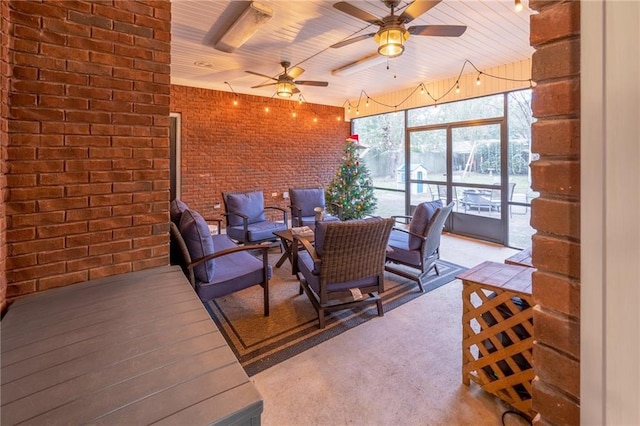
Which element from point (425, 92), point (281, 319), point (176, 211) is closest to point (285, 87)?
point (176, 211)

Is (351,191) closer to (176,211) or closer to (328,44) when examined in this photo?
(328,44)

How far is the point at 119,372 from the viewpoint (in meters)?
1.03

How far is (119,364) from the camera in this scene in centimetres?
107

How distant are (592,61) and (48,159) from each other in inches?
84.5

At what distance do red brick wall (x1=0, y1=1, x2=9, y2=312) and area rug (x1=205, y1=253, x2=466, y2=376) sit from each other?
4.57 feet

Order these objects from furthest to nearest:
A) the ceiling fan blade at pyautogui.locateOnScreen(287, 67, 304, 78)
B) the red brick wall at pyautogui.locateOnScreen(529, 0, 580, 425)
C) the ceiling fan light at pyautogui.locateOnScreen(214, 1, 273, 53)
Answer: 1. the ceiling fan blade at pyautogui.locateOnScreen(287, 67, 304, 78)
2. the ceiling fan light at pyautogui.locateOnScreen(214, 1, 273, 53)
3. the red brick wall at pyautogui.locateOnScreen(529, 0, 580, 425)

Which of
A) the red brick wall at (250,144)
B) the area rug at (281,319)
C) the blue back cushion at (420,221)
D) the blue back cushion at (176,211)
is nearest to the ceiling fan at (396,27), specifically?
the blue back cushion at (420,221)

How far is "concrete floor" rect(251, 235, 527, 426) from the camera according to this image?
68.1 inches

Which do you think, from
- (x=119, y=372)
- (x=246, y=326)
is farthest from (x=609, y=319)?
(x=246, y=326)

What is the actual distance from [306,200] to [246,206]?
1096 millimetres

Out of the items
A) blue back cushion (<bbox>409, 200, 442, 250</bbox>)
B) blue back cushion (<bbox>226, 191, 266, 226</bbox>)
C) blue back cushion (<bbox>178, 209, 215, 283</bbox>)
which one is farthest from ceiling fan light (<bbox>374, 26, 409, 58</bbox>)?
blue back cushion (<bbox>226, 191, 266, 226</bbox>)

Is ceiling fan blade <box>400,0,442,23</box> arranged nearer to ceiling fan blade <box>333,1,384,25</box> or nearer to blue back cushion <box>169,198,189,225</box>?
ceiling fan blade <box>333,1,384,25</box>

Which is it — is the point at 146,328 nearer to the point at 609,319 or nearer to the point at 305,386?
the point at 305,386

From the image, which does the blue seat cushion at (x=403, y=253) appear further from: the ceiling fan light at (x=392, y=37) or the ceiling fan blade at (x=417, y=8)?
the ceiling fan blade at (x=417, y=8)
